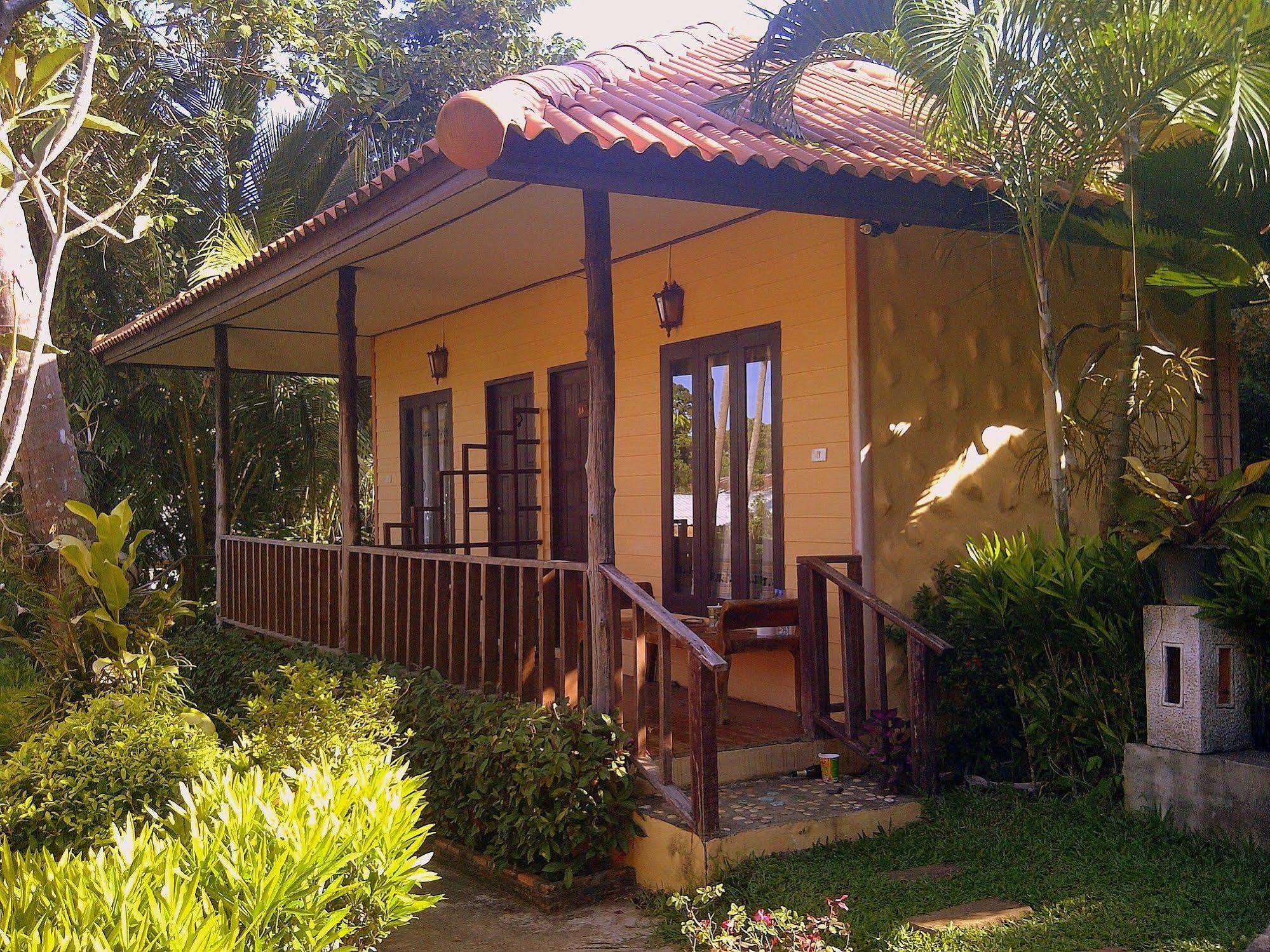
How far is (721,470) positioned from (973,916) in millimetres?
3540

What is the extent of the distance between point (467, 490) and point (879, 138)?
4.88m

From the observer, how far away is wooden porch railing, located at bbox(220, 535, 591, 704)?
5.75 metres

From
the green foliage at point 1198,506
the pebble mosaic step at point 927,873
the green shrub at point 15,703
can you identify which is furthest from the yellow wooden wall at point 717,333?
the green shrub at point 15,703

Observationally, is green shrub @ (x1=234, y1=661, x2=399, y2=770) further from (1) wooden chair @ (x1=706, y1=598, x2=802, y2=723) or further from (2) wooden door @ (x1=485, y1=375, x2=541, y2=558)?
(2) wooden door @ (x1=485, y1=375, x2=541, y2=558)

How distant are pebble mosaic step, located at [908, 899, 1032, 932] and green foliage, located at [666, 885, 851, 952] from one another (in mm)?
285

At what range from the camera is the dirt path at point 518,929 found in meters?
4.51

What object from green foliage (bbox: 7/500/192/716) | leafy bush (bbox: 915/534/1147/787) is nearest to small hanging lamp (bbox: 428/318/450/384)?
green foliage (bbox: 7/500/192/716)

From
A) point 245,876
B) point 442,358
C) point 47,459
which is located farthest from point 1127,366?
point 442,358

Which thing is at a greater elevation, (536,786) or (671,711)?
(671,711)

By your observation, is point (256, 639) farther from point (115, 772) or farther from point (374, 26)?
point (374, 26)

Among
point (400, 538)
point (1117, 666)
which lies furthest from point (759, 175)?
point (400, 538)

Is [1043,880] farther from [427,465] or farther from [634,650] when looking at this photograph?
[427,465]

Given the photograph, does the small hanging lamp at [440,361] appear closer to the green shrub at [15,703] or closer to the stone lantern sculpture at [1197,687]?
the green shrub at [15,703]

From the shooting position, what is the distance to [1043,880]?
14.3 feet
